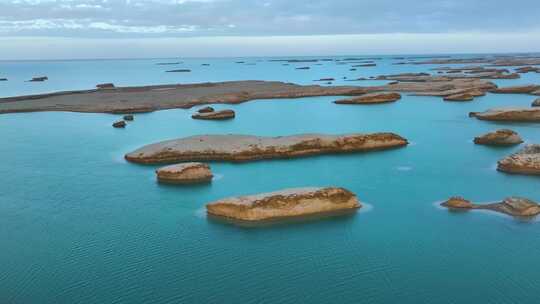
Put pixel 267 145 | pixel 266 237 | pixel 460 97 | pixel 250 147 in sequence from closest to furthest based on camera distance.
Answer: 1. pixel 266 237
2. pixel 250 147
3. pixel 267 145
4. pixel 460 97

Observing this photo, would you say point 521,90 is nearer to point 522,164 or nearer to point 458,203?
point 522,164

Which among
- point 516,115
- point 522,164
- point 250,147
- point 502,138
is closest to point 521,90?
point 516,115

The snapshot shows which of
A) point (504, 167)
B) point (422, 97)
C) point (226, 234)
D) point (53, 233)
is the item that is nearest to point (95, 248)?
point (53, 233)

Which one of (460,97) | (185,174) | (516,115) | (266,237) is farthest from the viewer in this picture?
(460,97)

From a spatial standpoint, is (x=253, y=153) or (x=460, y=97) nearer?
(x=253, y=153)

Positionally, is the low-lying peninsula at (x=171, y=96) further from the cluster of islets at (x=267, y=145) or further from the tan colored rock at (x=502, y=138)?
the tan colored rock at (x=502, y=138)

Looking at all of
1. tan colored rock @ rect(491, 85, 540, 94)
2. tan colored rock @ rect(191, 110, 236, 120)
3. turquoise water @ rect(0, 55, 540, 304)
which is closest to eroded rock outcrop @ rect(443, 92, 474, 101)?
tan colored rock @ rect(491, 85, 540, 94)

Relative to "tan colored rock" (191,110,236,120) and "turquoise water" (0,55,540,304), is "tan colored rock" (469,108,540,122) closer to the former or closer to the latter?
"turquoise water" (0,55,540,304)
